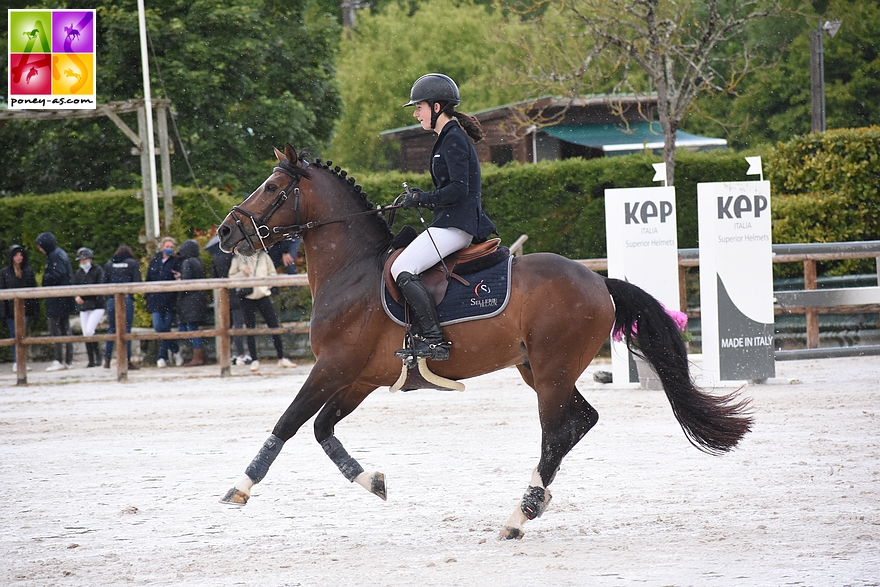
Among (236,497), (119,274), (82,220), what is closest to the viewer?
(236,497)

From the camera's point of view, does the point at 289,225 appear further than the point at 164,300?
No

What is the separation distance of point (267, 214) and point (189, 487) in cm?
200

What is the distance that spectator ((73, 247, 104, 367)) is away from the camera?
15195mm

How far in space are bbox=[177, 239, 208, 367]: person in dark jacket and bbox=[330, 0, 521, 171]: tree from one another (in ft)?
81.2

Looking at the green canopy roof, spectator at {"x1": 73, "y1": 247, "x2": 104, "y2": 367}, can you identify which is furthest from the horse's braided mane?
the green canopy roof

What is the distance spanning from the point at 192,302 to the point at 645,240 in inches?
254

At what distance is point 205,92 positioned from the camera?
75.2ft

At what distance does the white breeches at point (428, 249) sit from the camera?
5816 millimetres

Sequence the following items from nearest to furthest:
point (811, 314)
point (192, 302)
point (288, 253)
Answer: point (811, 314)
point (288, 253)
point (192, 302)

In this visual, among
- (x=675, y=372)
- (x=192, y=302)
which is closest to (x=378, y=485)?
(x=675, y=372)

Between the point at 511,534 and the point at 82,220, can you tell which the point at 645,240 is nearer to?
the point at 511,534

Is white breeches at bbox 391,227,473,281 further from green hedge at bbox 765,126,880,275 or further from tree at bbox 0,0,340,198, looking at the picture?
tree at bbox 0,0,340,198

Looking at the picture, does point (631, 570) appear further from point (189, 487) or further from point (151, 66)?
point (151, 66)

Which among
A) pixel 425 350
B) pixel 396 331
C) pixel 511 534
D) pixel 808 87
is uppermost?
pixel 808 87
